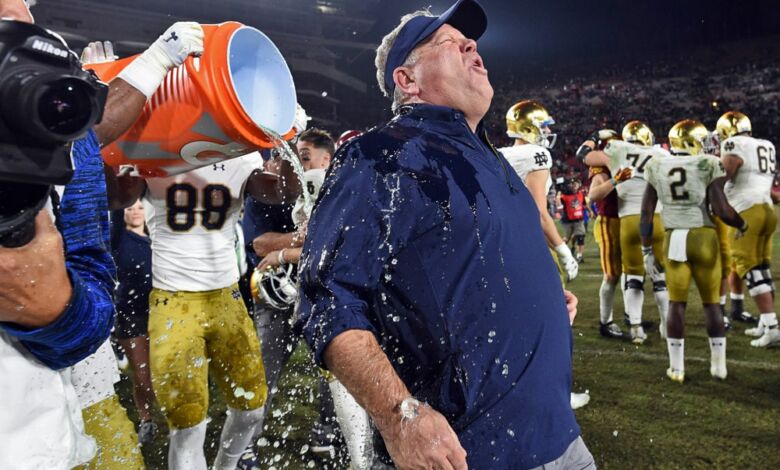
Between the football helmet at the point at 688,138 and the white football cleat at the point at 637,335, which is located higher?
the football helmet at the point at 688,138

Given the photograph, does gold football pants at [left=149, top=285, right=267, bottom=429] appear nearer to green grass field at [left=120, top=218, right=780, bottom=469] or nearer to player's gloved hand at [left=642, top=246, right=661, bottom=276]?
green grass field at [left=120, top=218, right=780, bottom=469]

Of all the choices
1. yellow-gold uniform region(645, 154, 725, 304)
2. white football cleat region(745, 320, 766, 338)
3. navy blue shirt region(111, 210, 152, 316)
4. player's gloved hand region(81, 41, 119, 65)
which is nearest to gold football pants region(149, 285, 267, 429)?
player's gloved hand region(81, 41, 119, 65)

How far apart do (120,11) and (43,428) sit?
114 ft

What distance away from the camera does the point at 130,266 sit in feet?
14.8

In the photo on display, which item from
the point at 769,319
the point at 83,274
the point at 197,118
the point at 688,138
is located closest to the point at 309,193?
the point at 197,118

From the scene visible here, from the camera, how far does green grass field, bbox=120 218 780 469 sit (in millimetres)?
3475

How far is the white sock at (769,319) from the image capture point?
5.64 metres

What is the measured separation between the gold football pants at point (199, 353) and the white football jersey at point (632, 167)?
14.2 ft

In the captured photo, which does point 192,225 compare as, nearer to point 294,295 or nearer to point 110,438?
point 294,295

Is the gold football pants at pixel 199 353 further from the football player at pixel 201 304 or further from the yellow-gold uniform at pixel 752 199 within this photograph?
the yellow-gold uniform at pixel 752 199

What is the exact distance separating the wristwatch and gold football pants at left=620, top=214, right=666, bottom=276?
209 inches

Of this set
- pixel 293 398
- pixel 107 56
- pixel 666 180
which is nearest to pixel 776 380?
pixel 666 180

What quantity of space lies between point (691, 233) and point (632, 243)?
1242mm

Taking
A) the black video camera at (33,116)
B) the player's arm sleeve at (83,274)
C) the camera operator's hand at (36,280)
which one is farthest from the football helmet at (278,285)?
the black video camera at (33,116)
